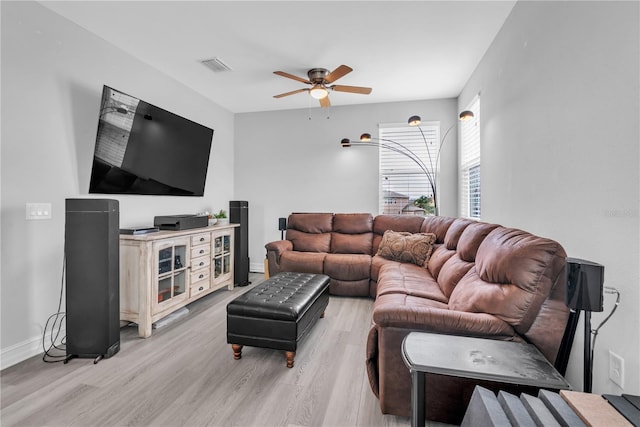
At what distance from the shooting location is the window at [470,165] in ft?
11.2

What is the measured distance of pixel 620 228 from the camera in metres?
1.22

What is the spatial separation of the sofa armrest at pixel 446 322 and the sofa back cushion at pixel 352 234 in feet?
8.17

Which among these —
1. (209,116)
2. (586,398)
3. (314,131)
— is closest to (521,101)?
(586,398)

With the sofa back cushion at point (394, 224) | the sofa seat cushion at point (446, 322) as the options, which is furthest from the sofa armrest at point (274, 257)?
the sofa seat cushion at point (446, 322)

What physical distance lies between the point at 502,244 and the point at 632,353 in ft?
2.25

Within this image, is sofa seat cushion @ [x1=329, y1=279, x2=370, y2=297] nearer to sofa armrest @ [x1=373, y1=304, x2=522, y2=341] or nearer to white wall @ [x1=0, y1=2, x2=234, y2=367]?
sofa armrest @ [x1=373, y1=304, x2=522, y2=341]

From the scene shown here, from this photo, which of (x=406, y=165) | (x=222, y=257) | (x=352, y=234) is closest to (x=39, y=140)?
(x=222, y=257)

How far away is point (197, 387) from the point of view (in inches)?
74.0

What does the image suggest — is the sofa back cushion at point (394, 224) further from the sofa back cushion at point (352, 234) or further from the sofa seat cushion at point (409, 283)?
the sofa seat cushion at point (409, 283)

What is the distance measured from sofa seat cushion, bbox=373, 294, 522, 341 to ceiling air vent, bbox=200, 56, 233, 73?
10.0 ft

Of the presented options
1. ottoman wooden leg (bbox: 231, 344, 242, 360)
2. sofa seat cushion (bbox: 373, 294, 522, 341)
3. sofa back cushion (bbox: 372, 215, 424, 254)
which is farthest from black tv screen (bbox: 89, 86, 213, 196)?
sofa seat cushion (bbox: 373, 294, 522, 341)

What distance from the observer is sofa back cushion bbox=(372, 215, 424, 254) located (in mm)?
3969

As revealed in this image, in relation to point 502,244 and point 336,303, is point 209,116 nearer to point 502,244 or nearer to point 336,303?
point 336,303

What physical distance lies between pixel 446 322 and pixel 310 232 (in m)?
2.96
